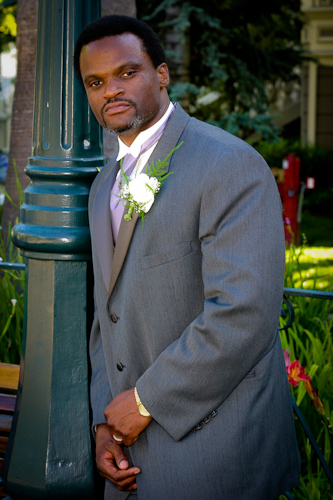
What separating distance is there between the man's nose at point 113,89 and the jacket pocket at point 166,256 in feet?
1.73

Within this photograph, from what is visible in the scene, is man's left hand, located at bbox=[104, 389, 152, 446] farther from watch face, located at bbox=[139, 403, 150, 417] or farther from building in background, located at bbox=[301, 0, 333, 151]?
building in background, located at bbox=[301, 0, 333, 151]

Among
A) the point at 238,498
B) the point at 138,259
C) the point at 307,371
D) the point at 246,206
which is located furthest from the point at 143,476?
the point at 307,371

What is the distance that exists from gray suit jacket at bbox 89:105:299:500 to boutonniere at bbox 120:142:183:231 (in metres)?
0.02

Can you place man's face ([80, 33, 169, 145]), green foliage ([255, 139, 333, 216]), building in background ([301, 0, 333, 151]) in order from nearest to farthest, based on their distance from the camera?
man's face ([80, 33, 169, 145]), green foliage ([255, 139, 333, 216]), building in background ([301, 0, 333, 151])

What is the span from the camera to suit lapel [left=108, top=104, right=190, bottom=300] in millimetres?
1939

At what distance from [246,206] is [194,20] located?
7644 millimetres

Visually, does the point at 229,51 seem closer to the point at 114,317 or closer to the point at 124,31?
the point at 124,31

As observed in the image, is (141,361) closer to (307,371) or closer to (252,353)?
(252,353)

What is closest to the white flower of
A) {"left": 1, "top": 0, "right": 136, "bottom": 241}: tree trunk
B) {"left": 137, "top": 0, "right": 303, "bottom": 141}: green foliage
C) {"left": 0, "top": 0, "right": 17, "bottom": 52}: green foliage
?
{"left": 1, "top": 0, "right": 136, "bottom": 241}: tree trunk

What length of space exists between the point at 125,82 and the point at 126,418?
1034 millimetres

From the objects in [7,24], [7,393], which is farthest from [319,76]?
[7,393]

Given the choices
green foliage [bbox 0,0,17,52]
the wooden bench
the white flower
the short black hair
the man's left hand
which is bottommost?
the wooden bench

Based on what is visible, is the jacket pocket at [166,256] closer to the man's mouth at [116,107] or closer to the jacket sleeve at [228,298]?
the jacket sleeve at [228,298]

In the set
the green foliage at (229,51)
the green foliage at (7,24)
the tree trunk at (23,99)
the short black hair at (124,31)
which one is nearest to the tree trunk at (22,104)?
the tree trunk at (23,99)
